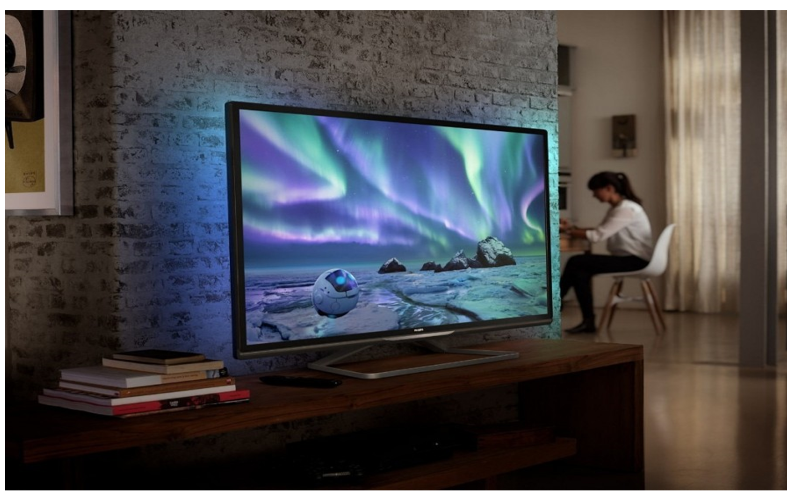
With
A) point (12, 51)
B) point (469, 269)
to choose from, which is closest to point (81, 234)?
point (12, 51)

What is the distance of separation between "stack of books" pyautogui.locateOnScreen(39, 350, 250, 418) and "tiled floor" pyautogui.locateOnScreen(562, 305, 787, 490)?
56.4 inches

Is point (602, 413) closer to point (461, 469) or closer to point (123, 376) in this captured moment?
point (461, 469)

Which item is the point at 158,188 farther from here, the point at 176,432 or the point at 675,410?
the point at 675,410

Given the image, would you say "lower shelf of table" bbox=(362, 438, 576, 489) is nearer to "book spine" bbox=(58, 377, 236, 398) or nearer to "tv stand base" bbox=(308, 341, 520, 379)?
"tv stand base" bbox=(308, 341, 520, 379)

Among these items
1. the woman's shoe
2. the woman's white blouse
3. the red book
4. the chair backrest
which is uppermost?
the woman's white blouse

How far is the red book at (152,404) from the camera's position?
227cm

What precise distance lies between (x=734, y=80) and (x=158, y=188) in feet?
21.2

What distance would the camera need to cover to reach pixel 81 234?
2666 millimetres

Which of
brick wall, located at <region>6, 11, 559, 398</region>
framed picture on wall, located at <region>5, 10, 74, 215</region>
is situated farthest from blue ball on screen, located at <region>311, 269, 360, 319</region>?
framed picture on wall, located at <region>5, 10, 74, 215</region>

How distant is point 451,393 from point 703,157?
577 centimetres

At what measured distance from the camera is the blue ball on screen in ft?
9.21

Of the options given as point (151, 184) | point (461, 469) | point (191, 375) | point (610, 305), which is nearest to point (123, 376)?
point (191, 375)

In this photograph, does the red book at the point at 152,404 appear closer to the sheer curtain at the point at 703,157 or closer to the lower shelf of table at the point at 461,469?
the lower shelf of table at the point at 461,469

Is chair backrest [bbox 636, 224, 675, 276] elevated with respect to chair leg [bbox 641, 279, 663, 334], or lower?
elevated
